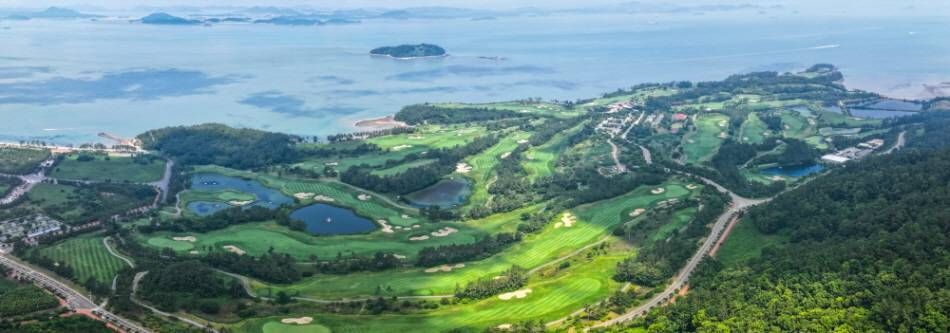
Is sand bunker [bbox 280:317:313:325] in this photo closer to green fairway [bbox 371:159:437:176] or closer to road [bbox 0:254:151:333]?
road [bbox 0:254:151:333]

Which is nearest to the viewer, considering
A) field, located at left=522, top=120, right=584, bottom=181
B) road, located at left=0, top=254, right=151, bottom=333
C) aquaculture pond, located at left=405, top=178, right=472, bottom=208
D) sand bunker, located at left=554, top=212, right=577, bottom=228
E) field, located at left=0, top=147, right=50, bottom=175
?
road, located at left=0, top=254, right=151, bottom=333

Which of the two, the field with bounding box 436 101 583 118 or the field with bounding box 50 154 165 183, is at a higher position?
the field with bounding box 436 101 583 118

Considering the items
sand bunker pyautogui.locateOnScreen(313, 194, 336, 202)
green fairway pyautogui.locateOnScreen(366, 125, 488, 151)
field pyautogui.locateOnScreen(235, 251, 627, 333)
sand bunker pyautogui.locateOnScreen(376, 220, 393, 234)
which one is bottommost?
field pyautogui.locateOnScreen(235, 251, 627, 333)

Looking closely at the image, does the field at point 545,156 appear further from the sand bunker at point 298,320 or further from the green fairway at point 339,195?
the sand bunker at point 298,320

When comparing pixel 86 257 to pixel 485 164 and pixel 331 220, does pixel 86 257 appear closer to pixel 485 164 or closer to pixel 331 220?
pixel 331 220

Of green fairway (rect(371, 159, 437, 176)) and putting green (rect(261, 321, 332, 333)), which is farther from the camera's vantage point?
green fairway (rect(371, 159, 437, 176))

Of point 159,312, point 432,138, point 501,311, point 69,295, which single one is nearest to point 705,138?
point 432,138

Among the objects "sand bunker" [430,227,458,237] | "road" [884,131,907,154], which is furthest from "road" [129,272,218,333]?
"road" [884,131,907,154]
